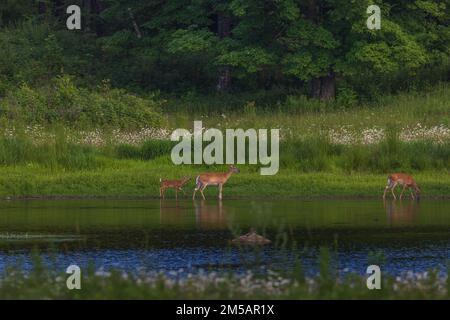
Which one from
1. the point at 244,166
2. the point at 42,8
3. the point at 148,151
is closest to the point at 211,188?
the point at 244,166

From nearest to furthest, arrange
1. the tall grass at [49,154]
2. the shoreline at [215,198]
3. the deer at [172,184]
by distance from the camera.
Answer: the deer at [172,184] < the shoreline at [215,198] < the tall grass at [49,154]

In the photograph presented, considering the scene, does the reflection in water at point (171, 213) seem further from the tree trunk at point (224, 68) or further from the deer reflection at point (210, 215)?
the tree trunk at point (224, 68)

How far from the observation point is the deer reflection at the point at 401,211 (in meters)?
23.5

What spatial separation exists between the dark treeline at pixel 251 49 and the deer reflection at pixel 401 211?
59.1 feet

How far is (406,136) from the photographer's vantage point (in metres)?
34.7

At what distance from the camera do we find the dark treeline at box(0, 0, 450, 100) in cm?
4584

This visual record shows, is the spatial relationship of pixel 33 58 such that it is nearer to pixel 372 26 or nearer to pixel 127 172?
pixel 372 26

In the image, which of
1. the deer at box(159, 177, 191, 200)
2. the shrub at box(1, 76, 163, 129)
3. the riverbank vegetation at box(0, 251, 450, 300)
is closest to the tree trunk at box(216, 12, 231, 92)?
the shrub at box(1, 76, 163, 129)

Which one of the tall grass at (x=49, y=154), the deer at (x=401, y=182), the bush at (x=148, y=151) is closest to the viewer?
the deer at (x=401, y=182)

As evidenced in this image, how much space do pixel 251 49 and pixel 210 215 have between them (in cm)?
2294

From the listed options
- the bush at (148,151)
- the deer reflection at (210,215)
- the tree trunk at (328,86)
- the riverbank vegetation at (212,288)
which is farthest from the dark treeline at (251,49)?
the riverbank vegetation at (212,288)

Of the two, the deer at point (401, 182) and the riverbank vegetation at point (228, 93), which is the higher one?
the riverbank vegetation at point (228, 93)

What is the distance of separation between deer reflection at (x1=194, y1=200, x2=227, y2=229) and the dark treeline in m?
19.3

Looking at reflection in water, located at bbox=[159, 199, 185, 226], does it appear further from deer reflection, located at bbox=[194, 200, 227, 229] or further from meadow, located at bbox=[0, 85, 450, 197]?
meadow, located at bbox=[0, 85, 450, 197]
